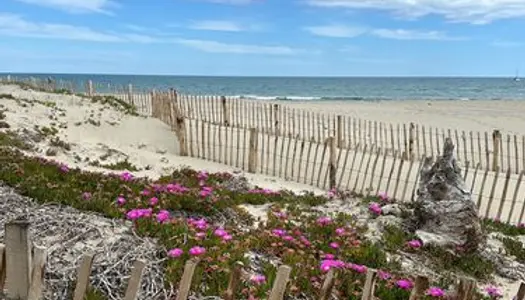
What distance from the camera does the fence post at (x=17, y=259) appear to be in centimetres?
344

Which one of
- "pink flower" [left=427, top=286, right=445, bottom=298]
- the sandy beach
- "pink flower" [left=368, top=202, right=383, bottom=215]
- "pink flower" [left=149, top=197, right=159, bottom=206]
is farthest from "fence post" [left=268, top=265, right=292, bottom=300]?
"pink flower" [left=368, top=202, right=383, bottom=215]

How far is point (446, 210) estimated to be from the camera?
667 cm

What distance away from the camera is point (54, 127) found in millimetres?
15680

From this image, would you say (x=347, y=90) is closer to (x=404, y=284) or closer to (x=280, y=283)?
(x=404, y=284)

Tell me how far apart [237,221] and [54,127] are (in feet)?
34.0

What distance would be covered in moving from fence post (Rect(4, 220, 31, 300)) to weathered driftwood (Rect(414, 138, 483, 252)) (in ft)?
13.9

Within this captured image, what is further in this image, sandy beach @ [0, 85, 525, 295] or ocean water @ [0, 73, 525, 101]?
ocean water @ [0, 73, 525, 101]

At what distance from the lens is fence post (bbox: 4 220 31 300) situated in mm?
3438

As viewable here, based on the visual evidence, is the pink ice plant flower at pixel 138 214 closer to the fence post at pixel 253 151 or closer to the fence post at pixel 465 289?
the fence post at pixel 465 289

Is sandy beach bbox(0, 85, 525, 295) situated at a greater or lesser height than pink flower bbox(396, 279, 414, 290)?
lesser

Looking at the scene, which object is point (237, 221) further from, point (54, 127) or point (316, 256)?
point (54, 127)

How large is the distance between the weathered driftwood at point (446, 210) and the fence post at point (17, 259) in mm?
4232

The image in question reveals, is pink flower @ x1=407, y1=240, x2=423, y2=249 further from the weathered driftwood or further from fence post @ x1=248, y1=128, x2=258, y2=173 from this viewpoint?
fence post @ x1=248, y1=128, x2=258, y2=173

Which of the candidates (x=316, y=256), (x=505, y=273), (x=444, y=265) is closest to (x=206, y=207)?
(x=316, y=256)
